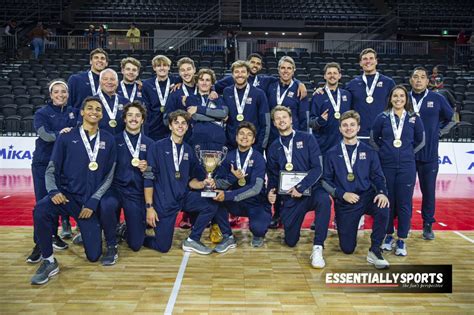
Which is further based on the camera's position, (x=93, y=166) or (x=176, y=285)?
(x=93, y=166)

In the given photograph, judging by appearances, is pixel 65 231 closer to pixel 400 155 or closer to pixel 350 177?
pixel 350 177

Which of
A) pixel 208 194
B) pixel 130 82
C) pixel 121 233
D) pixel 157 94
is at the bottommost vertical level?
pixel 121 233

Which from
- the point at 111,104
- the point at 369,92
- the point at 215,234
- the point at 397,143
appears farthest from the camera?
the point at 369,92

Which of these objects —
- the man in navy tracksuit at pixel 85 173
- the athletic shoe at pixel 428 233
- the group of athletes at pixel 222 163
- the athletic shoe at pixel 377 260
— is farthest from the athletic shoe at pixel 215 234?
the athletic shoe at pixel 428 233

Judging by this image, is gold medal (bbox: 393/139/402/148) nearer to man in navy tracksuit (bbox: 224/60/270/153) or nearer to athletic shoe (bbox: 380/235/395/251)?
athletic shoe (bbox: 380/235/395/251)

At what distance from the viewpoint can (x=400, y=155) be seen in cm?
467

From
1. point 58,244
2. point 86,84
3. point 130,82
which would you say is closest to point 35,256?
point 58,244

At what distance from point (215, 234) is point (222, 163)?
2.50ft

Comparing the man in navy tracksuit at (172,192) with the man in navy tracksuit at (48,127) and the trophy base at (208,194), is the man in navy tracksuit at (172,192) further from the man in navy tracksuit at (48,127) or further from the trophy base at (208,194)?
the man in navy tracksuit at (48,127)

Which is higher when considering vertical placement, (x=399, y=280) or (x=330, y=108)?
(x=330, y=108)

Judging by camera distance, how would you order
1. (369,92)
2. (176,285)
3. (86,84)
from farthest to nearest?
1. (369,92)
2. (86,84)
3. (176,285)

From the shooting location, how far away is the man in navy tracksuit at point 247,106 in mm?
5316

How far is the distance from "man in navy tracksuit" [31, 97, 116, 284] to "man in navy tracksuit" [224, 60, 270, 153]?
1.54 metres

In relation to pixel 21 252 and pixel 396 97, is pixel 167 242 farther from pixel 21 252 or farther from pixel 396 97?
pixel 396 97
